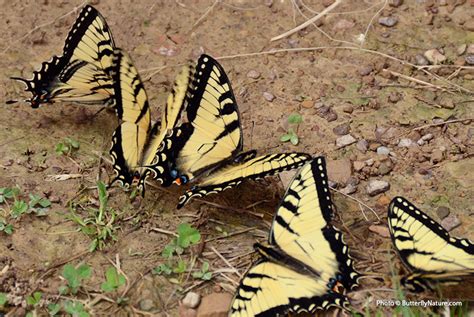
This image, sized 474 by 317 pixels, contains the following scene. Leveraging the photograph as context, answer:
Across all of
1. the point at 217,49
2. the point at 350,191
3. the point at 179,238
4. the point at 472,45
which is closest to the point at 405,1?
the point at 472,45

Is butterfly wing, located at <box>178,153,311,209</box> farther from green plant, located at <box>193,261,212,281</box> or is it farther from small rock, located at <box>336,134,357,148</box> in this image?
small rock, located at <box>336,134,357,148</box>

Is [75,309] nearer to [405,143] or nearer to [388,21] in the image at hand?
[405,143]

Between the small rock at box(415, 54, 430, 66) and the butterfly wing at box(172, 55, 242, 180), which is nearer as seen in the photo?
the butterfly wing at box(172, 55, 242, 180)

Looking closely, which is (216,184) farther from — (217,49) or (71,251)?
(217,49)

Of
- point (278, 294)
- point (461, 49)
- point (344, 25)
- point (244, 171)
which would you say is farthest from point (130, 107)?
point (461, 49)

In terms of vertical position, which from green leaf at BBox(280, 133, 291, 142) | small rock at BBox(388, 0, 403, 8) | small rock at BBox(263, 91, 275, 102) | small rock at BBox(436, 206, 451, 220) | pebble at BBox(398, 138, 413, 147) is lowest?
small rock at BBox(436, 206, 451, 220)

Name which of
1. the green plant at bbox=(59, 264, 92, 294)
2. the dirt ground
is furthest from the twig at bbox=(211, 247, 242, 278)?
the green plant at bbox=(59, 264, 92, 294)

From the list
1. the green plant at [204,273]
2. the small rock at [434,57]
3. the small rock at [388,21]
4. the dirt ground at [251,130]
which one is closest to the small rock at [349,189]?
the dirt ground at [251,130]
